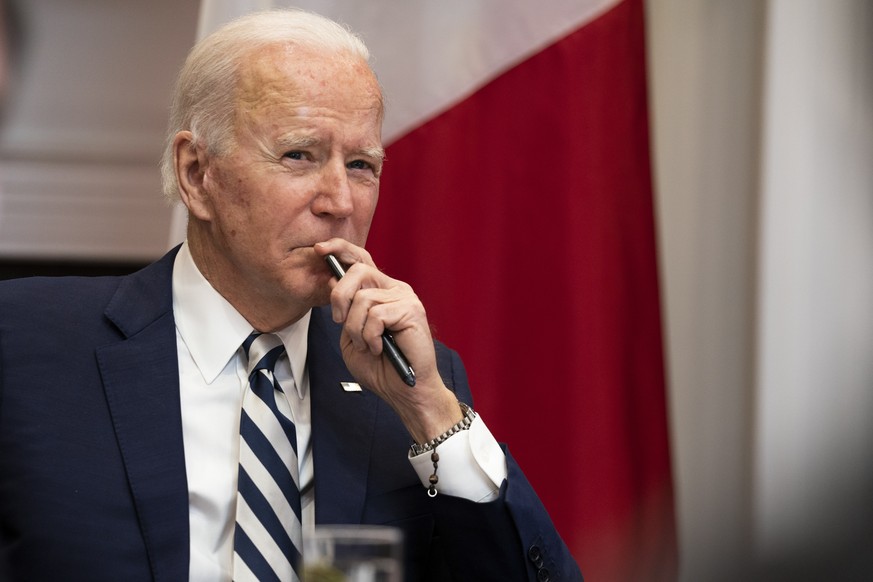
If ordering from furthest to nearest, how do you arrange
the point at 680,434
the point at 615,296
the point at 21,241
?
the point at 21,241
the point at 680,434
the point at 615,296

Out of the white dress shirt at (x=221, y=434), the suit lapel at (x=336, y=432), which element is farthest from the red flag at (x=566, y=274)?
the white dress shirt at (x=221, y=434)

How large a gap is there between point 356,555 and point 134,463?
2.54ft

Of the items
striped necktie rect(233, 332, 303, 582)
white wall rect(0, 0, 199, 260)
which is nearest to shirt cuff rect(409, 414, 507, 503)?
striped necktie rect(233, 332, 303, 582)

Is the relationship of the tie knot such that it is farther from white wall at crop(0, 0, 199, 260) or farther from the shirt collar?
white wall at crop(0, 0, 199, 260)

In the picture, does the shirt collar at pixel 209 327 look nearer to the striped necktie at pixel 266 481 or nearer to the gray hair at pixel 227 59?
the striped necktie at pixel 266 481

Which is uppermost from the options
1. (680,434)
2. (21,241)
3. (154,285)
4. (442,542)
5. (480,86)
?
(480,86)

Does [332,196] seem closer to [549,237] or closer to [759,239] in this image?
[549,237]

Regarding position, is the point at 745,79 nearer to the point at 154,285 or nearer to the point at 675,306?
the point at 675,306

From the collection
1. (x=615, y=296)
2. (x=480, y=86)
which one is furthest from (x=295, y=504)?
(x=480, y=86)

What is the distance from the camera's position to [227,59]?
5.82ft

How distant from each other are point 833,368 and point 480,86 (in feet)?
3.39

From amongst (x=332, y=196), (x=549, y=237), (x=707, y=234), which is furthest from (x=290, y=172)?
(x=707, y=234)

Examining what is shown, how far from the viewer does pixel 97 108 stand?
3135mm

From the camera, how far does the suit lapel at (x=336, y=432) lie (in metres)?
1.72
